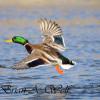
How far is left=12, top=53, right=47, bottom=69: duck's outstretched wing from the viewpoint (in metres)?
9.34

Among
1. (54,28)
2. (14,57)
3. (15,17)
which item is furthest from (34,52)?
(15,17)

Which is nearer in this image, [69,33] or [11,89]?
[11,89]

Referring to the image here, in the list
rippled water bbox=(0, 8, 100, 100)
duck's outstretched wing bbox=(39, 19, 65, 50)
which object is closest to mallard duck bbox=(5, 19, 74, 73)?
duck's outstretched wing bbox=(39, 19, 65, 50)

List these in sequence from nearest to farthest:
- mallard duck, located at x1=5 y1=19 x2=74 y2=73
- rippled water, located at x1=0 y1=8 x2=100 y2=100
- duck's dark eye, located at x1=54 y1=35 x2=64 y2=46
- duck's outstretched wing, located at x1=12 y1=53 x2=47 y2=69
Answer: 1. duck's outstretched wing, located at x1=12 y1=53 x2=47 y2=69
2. mallard duck, located at x1=5 y1=19 x2=74 y2=73
3. rippled water, located at x1=0 y1=8 x2=100 y2=100
4. duck's dark eye, located at x1=54 y1=35 x2=64 y2=46

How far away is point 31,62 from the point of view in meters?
9.52

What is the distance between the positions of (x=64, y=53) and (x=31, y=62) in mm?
6369

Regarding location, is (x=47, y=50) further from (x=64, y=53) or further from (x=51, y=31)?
(x=64, y=53)

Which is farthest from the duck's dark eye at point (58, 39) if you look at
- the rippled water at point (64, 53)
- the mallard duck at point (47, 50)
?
the rippled water at point (64, 53)

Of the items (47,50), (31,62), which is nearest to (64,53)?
(47,50)

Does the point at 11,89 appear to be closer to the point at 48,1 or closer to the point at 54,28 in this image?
the point at 54,28

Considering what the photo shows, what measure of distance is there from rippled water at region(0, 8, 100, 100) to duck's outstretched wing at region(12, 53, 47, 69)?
684 mm

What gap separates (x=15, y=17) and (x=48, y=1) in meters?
6.68

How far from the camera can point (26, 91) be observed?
10.5 m

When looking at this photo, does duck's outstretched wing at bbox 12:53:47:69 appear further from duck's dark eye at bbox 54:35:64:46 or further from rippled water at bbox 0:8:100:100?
duck's dark eye at bbox 54:35:64:46
